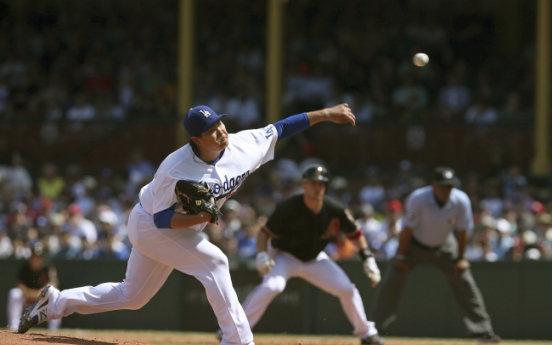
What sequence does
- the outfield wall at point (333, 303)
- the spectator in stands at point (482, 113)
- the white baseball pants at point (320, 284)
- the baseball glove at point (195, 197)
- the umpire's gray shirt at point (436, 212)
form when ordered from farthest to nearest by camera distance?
the spectator in stands at point (482, 113) → the outfield wall at point (333, 303) → the umpire's gray shirt at point (436, 212) → the white baseball pants at point (320, 284) → the baseball glove at point (195, 197)

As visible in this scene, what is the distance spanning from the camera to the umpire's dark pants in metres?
9.48

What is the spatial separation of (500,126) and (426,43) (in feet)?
10.3

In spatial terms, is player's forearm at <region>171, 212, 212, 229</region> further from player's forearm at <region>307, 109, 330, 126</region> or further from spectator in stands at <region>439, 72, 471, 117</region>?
spectator in stands at <region>439, 72, 471, 117</region>

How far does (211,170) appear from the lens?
6250 millimetres

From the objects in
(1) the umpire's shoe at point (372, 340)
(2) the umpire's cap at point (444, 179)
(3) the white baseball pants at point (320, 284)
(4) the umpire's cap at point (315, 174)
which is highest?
(4) the umpire's cap at point (315, 174)

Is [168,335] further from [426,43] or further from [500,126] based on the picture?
[426,43]

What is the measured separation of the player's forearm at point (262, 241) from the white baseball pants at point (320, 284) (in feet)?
0.86

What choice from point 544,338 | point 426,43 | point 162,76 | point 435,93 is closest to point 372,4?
point 426,43

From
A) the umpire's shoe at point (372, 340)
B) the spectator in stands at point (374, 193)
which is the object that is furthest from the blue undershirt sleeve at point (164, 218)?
the spectator in stands at point (374, 193)

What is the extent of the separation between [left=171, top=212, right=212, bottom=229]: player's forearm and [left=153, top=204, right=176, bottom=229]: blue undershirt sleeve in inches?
1.4

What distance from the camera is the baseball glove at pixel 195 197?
19.8ft

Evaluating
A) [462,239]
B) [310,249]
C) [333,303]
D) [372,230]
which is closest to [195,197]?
[310,249]

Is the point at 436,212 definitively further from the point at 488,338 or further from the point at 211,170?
the point at 211,170

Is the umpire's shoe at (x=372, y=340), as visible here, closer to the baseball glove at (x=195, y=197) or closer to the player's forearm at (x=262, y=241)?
the player's forearm at (x=262, y=241)
